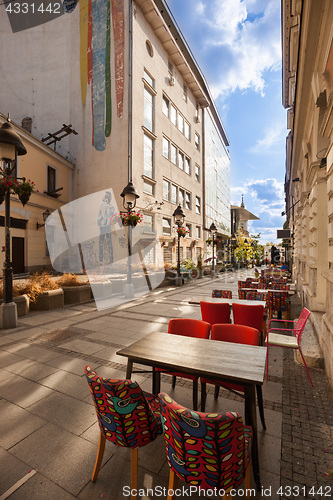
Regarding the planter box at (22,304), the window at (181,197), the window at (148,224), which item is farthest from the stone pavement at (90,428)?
the window at (181,197)

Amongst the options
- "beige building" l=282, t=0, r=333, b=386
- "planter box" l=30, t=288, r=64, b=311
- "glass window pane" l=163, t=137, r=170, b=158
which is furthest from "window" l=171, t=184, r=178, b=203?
"planter box" l=30, t=288, r=64, b=311

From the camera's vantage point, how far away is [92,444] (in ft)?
8.42

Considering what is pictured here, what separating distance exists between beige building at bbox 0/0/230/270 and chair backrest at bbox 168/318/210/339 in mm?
15057

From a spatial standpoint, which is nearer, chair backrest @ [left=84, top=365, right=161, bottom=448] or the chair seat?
chair backrest @ [left=84, top=365, right=161, bottom=448]

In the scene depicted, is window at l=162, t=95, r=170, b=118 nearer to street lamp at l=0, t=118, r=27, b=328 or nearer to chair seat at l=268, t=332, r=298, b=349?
street lamp at l=0, t=118, r=27, b=328

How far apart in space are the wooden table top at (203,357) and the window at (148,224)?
16262 millimetres

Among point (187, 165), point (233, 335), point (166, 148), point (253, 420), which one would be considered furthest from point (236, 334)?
point (187, 165)

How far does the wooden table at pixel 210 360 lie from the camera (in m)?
2.22

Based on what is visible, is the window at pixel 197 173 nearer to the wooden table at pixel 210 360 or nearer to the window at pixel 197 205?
the window at pixel 197 205

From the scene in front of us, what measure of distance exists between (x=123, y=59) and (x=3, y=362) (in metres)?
21.0

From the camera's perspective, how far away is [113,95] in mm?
18375

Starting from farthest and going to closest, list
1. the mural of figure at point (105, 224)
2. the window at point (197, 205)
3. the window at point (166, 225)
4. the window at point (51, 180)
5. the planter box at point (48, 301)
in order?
the window at point (197, 205), the window at point (166, 225), the window at point (51, 180), the mural of figure at point (105, 224), the planter box at point (48, 301)

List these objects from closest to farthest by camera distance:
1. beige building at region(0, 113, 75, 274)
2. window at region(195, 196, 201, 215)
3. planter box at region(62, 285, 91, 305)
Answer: planter box at region(62, 285, 91, 305) < beige building at region(0, 113, 75, 274) < window at region(195, 196, 201, 215)

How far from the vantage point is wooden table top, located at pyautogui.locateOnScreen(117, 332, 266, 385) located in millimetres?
2295
